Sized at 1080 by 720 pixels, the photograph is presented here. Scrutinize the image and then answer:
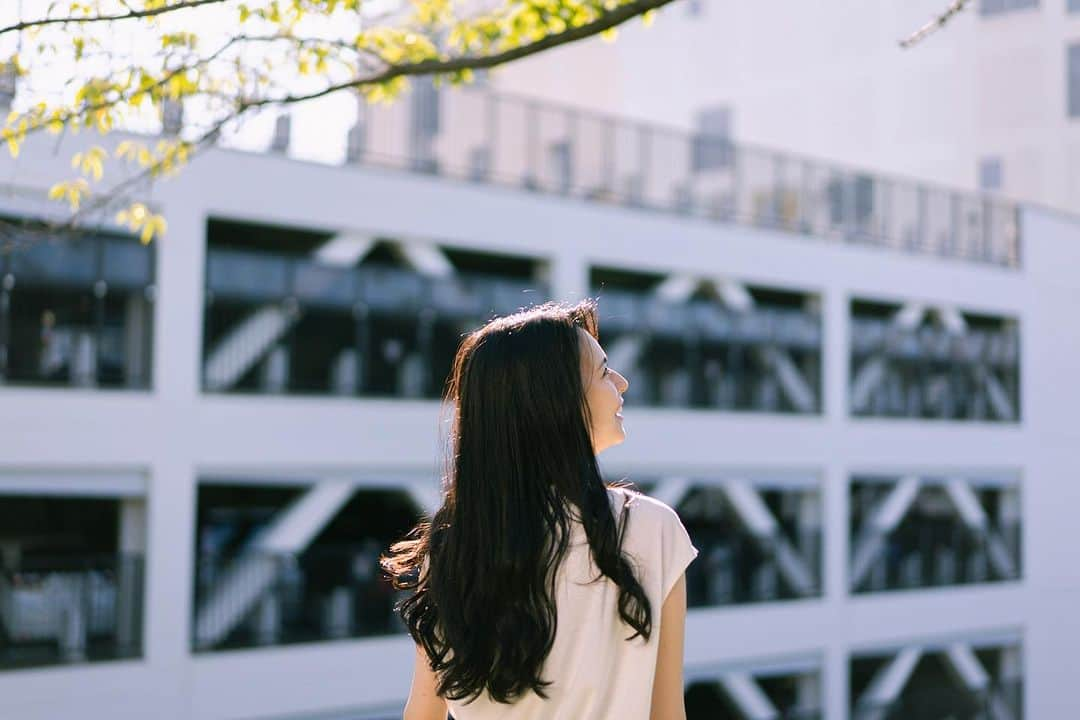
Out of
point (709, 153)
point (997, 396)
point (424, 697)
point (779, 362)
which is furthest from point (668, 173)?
point (424, 697)

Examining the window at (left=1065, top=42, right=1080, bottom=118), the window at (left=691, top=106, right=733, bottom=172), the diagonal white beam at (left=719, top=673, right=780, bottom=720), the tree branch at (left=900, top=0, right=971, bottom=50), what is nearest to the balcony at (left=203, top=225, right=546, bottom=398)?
the window at (left=691, top=106, right=733, bottom=172)

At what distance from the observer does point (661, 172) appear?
18172 mm

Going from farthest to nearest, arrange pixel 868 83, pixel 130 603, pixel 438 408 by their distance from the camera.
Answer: pixel 868 83 < pixel 438 408 < pixel 130 603

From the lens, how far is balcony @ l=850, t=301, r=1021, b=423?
66.4ft

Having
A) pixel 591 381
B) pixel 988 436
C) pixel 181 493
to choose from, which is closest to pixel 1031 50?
pixel 988 436

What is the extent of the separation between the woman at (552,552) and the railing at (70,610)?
1090cm

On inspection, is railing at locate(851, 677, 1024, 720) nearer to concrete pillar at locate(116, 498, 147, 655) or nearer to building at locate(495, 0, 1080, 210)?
building at locate(495, 0, 1080, 210)

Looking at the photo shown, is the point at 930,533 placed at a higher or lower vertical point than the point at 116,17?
lower

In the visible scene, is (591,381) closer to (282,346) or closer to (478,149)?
(282,346)

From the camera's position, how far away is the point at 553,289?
A: 16172 mm

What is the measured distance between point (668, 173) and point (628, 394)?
3.55 meters

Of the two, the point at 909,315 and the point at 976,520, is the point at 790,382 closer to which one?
the point at 909,315

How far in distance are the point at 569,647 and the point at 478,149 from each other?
14.2 metres

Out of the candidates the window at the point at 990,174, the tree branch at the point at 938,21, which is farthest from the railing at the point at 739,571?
the tree branch at the point at 938,21
